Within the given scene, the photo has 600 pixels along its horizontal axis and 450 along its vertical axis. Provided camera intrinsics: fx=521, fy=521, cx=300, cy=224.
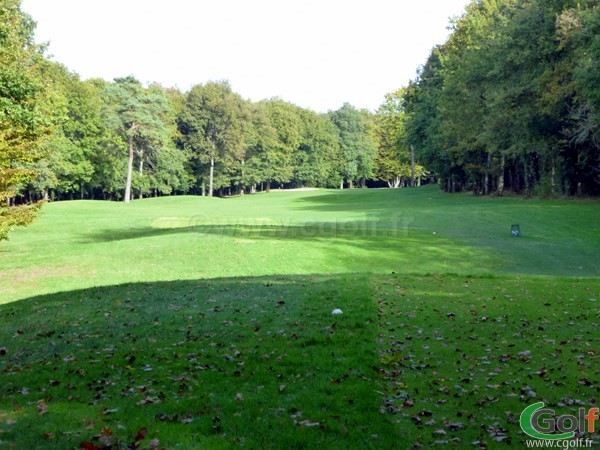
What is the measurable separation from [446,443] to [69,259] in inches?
842

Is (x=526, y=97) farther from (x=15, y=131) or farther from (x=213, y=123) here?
(x=213, y=123)

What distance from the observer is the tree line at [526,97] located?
36084 millimetres

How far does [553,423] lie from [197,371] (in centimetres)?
485

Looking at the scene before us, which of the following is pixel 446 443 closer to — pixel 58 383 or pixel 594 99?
pixel 58 383

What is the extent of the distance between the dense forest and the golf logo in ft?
62.8

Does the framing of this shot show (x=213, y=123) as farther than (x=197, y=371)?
Yes

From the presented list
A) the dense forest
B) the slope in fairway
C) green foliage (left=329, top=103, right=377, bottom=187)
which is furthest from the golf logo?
green foliage (left=329, top=103, right=377, bottom=187)

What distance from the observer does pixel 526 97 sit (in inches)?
1656

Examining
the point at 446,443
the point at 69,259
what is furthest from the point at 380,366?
the point at 69,259

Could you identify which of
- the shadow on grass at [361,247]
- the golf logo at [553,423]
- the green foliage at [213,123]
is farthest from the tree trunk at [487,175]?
the golf logo at [553,423]

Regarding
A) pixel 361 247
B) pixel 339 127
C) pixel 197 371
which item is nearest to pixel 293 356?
pixel 197 371

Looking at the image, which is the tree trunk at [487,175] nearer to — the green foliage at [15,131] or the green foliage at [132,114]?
the green foliage at [132,114]

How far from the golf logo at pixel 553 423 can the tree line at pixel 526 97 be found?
93.1 ft

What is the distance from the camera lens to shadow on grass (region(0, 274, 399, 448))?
5691 millimetres
